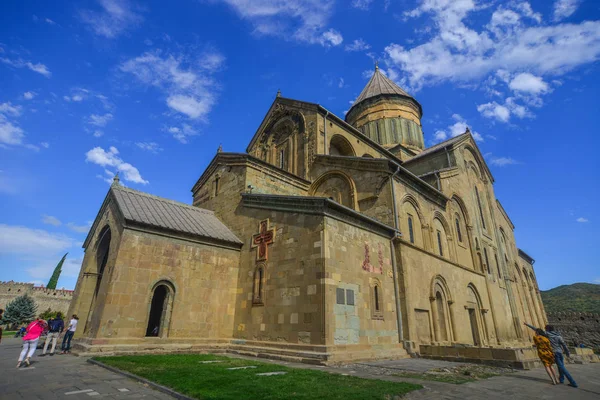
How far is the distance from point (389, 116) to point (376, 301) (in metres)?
21.5

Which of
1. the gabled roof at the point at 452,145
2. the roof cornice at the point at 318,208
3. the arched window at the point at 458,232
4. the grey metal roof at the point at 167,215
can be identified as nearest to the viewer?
the roof cornice at the point at 318,208

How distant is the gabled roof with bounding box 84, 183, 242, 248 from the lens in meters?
11.2

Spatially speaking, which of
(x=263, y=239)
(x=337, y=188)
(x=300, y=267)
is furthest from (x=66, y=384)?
(x=337, y=188)

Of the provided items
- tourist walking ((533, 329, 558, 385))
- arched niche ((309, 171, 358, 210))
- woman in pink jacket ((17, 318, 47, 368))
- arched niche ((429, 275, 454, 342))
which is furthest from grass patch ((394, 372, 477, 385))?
woman in pink jacket ((17, 318, 47, 368))

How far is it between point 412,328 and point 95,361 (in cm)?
980

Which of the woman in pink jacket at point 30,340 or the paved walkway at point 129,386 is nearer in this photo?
the paved walkway at point 129,386

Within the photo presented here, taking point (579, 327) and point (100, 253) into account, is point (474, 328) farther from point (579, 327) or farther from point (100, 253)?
point (100, 253)

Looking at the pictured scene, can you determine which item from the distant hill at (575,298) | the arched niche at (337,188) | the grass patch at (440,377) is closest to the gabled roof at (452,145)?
the arched niche at (337,188)

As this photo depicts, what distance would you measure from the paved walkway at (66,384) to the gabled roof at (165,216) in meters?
4.54

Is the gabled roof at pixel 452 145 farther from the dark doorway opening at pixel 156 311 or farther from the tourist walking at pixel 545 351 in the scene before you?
the dark doorway opening at pixel 156 311

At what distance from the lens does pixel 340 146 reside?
20547 millimetres

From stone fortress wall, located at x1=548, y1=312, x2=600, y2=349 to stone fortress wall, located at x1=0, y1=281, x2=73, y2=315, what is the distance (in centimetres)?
4988

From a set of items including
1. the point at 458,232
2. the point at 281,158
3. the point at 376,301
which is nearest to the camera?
the point at 376,301

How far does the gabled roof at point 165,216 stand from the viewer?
11227 millimetres
